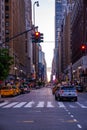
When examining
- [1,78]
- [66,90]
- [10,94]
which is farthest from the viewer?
[10,94]

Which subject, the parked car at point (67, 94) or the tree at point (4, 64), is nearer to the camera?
the parked car at point (67, 94)

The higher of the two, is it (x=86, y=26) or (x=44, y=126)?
(x=86, y=26)

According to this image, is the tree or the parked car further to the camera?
the tree

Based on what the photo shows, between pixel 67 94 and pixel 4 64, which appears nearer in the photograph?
pixel 67 94

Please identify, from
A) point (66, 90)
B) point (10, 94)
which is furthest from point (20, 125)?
point (10, 94)

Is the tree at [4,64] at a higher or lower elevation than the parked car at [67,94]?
higher

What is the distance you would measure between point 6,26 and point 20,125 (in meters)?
115

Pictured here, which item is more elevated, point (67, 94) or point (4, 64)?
point (4, 64)

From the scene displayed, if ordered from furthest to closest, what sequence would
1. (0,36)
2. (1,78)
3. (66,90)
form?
1. (0,36)
2. (1,78)
3. (66,90)

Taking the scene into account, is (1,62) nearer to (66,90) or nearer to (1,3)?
(66,90)

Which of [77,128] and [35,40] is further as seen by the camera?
[35,40]

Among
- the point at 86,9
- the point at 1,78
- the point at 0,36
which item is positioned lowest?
the point at 1,78

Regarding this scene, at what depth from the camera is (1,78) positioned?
54.0m

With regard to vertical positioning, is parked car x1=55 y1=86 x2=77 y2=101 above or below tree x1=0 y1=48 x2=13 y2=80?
below
